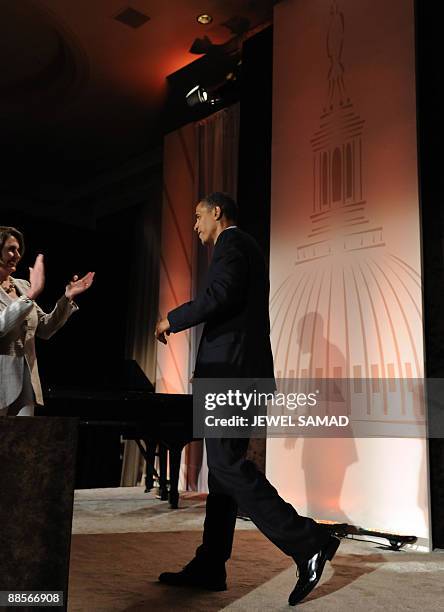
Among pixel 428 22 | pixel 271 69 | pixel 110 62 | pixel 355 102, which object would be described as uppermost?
pixel 110 62

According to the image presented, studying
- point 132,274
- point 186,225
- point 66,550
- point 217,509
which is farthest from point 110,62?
point 66,550

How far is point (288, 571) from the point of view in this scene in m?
2.43

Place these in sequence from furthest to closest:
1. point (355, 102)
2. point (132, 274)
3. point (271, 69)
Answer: point (132, 274)
point (271, 69)
point (355, 102)

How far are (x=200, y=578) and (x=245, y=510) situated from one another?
0.32m

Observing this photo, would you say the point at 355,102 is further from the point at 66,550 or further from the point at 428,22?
the point at 66,550

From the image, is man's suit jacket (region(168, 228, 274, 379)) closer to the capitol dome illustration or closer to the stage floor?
the stage floor

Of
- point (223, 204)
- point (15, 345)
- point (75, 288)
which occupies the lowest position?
point (15, 345)

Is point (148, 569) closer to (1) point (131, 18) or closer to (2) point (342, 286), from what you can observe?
(2) point (342, 286)

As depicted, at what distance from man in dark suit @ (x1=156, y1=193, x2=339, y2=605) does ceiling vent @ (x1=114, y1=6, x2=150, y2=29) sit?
3.33 m

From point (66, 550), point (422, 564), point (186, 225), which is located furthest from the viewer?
point (186, 225)

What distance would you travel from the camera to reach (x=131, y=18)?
493 centimetres

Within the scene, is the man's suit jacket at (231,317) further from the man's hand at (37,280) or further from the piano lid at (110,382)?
the piano lid at (110,382)

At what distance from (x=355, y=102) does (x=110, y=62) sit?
8.66 feet

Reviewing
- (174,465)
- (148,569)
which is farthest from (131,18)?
(148,569)
